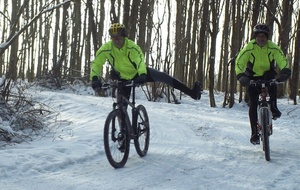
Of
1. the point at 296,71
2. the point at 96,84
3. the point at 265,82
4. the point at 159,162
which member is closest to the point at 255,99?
the point at 265,82

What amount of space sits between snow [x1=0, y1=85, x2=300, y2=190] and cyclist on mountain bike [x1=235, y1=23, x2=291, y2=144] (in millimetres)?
821

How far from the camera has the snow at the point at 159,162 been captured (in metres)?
4.91

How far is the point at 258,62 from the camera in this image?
6.61m

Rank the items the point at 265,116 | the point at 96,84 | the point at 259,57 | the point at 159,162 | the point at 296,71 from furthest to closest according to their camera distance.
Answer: the point at 296,71, the point at 259,57, the point at 265,116, the point at 159,162, the point at 96,84

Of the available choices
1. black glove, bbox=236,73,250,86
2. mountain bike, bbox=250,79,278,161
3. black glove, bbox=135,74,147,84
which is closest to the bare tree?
mountain bike, bbox=250,79,278,161

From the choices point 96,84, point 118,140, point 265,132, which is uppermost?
point 96,84

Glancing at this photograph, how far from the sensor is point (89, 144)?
273 inches

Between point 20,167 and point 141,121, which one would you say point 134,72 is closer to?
point 141,121

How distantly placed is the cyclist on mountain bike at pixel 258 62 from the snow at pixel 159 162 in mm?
821

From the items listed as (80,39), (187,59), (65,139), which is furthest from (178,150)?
(80,39)

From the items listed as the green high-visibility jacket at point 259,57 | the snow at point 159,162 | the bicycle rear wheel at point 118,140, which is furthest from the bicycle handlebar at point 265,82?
the bicycle rear wheel at point 118,140

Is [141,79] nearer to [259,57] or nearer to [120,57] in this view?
[120,57]

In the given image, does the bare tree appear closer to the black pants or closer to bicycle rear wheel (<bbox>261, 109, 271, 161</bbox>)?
the black pants

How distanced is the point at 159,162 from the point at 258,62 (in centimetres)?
236
